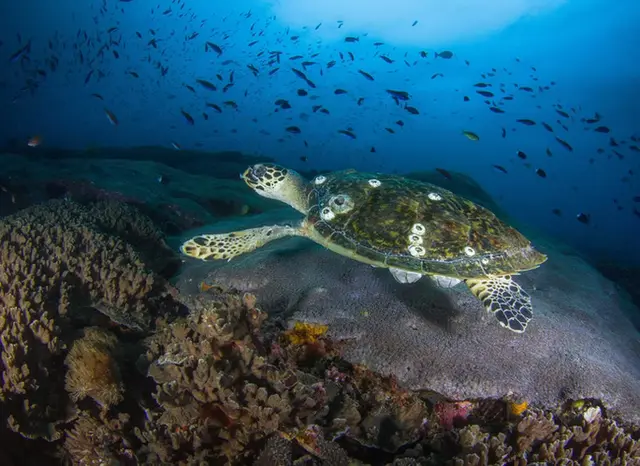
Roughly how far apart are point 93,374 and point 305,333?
1887mm

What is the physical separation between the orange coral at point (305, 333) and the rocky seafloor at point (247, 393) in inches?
0.4

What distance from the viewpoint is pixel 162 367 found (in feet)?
8.91

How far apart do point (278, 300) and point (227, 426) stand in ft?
4.51

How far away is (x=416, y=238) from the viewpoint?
3.59 metres

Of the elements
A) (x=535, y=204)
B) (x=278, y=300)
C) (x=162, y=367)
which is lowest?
(x=535, y=204)

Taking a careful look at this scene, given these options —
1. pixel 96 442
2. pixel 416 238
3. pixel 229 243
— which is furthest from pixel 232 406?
pixel 416 238

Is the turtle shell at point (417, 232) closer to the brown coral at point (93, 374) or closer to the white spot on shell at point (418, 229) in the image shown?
the white spot on shell at point (418, 229)

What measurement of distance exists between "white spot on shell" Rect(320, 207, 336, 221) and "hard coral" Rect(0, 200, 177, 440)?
2.25m

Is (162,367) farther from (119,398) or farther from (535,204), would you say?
(535,204)

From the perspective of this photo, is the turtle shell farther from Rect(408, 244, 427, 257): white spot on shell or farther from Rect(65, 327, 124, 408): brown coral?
Rect(65, 327, 124, 408): brown coral

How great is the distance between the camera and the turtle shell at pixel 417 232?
11.4 ft

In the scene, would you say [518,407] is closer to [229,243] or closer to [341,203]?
[341,203]

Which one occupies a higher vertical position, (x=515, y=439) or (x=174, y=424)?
(x=174, y=424)

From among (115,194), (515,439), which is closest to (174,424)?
(515,439)
